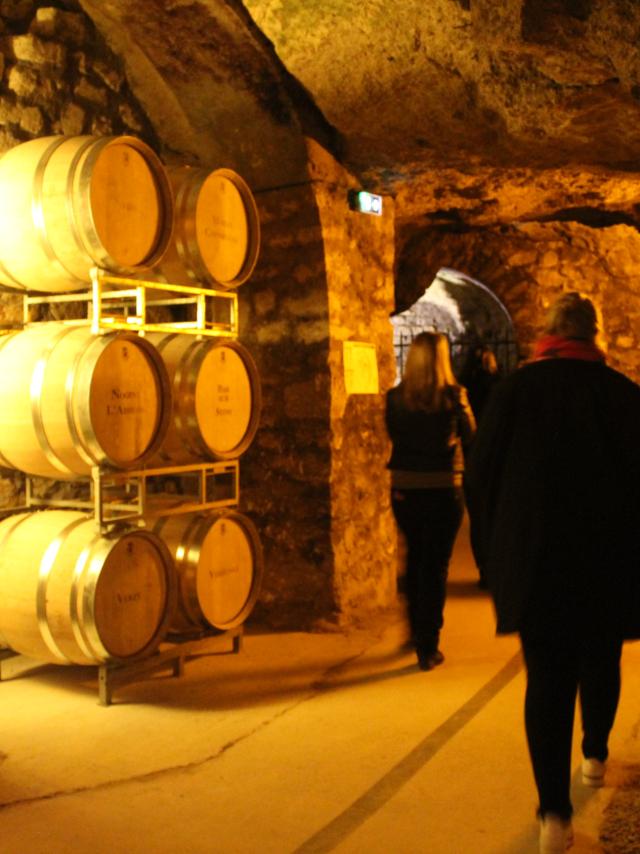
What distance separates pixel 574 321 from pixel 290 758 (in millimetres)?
1649

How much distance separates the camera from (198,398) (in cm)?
400

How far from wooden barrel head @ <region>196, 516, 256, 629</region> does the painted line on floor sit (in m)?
1.10

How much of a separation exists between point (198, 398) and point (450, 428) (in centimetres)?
105

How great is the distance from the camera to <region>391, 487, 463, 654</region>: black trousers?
411 centimetres

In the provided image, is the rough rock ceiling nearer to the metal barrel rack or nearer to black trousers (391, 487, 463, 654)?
the metal barrel rack

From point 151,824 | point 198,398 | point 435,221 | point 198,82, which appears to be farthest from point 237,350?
point 435,221

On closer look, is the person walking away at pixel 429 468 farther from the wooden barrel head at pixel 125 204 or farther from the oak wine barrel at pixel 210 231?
the wooden barrel head at pixel 125 204

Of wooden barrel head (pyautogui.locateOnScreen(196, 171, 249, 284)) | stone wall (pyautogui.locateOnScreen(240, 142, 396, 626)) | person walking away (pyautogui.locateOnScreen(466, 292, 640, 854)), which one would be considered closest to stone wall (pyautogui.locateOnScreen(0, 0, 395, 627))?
stone wall (pyautogui.locateOnScreen(240, 142, 396, 626))

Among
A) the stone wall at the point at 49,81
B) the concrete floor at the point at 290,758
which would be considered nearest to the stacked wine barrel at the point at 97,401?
the concrete floor at the point at 290,758

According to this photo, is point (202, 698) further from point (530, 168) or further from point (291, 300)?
point (530, 168)

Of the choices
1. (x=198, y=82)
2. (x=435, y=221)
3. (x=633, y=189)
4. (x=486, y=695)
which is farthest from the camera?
(x=435, y=221)

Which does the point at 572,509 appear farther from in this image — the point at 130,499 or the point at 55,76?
the point at 55,76

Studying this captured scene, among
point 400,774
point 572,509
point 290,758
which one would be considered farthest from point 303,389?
point 572,509

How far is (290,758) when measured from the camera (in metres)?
3.16
